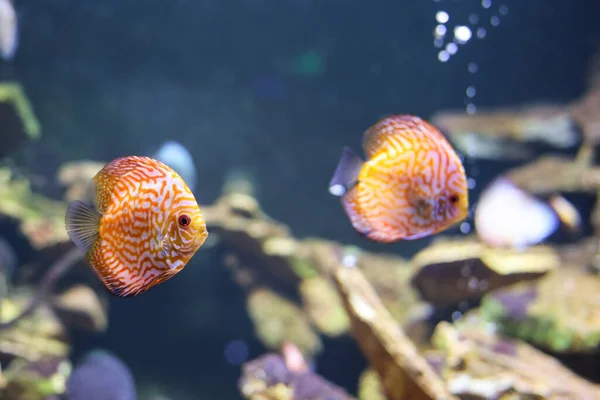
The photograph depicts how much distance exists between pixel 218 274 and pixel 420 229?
4731 mm

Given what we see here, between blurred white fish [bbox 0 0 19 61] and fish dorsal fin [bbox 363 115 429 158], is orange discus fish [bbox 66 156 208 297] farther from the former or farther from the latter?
blurred white fish [bbox 0 0 19 61]

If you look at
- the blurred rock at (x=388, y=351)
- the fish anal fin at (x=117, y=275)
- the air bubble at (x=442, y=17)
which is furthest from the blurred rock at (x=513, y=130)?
the fish anal fin at (x=117, y=275)

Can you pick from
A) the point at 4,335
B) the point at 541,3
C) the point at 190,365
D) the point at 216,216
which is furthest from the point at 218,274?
the point at 541,3

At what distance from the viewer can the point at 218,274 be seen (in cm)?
598

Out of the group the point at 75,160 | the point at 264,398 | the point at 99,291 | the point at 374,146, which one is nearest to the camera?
the point at 374,146

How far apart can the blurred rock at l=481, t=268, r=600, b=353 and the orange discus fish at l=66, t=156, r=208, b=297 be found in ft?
12.7

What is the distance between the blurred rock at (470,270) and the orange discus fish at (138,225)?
11.7 ft

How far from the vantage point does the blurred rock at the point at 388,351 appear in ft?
9.12

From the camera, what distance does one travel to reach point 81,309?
4684 millimetres

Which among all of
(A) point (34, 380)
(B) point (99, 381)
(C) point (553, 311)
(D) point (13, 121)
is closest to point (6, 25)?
(D) point (13, 121)

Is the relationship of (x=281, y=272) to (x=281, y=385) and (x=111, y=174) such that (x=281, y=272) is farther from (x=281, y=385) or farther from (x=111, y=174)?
(x=111, y=174)

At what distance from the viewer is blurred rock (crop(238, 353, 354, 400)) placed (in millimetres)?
3539

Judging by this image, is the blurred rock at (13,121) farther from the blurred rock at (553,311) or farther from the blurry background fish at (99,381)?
the blurred rock at (553,311)

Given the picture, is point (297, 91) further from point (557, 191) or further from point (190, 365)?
point (190, 365)
